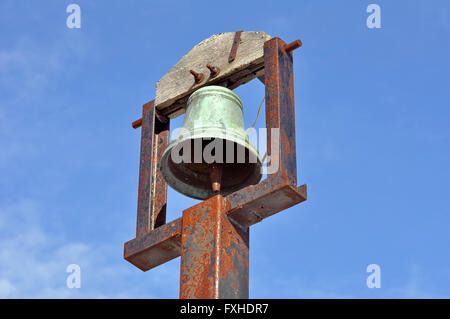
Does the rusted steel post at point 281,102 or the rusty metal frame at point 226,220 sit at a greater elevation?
the rusted steel post at point 281,102

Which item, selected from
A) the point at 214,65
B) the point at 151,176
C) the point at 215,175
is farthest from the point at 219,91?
the point at 151,176

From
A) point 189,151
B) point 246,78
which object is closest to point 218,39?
point 246,78

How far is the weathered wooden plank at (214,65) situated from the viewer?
8000 millimetres

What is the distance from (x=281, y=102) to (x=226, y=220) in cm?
102

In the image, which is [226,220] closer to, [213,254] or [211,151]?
[213,254]

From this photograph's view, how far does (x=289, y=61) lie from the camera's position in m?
7.83

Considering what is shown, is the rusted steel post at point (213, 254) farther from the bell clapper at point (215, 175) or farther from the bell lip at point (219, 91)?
the bell lip at point (219, 91)

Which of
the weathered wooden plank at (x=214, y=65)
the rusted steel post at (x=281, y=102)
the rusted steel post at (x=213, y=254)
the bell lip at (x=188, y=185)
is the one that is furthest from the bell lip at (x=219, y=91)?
the rusted steel post at (x=213, y=254)

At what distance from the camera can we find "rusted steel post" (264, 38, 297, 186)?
7.13 metres

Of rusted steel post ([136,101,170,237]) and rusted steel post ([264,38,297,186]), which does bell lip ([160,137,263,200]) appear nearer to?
rusted steel post ([136,101,170,237])

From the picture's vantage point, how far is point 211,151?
7773mm

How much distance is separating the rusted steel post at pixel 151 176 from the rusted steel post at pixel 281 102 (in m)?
1.13

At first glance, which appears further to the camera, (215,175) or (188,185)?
(188,185)

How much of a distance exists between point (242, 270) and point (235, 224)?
0.34 metres
